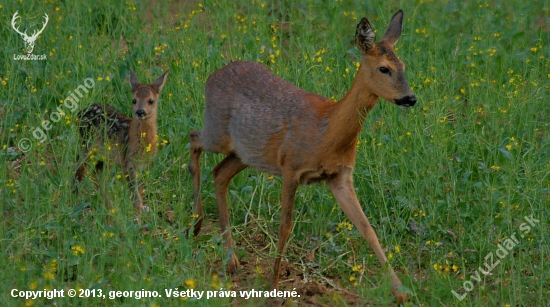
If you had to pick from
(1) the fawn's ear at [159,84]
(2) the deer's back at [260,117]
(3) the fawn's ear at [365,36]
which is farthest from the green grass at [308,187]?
(3) the fawn's ear at [365,36]

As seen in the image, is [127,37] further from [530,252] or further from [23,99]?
[530,252]

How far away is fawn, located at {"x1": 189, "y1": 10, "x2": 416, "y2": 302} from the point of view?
275 inches

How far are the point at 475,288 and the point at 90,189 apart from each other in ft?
10.1

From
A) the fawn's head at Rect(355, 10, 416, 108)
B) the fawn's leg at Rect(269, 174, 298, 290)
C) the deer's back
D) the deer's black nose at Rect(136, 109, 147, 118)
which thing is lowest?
the fawn's leg at Rect(269, 174, 298, 290)

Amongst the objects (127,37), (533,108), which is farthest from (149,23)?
(533,108)

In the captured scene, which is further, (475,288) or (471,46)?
(471,46)

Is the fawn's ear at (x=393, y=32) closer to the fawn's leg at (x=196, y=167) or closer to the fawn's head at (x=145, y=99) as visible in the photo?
the fawn's leg at (x=196, y=167)

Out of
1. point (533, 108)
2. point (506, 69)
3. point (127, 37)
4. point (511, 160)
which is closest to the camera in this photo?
point (511, 160)

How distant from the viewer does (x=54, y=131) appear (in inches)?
A: 360

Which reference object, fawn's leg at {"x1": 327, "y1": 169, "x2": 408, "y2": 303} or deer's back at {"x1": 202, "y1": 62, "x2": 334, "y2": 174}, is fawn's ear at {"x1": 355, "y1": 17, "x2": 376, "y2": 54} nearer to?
deer's back at {"x1": 202, "y1": 62, "x2": 334, "y2": 174}

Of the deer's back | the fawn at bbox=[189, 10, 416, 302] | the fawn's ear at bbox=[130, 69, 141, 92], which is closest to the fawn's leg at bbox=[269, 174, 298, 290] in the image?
the fawn at bbox=[189, 10, 416, 302]

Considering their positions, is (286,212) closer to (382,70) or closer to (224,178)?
(224,178)

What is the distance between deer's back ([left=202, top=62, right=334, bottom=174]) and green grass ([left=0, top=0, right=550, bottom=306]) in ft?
1.82

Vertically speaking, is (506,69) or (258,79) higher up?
(258,79)
